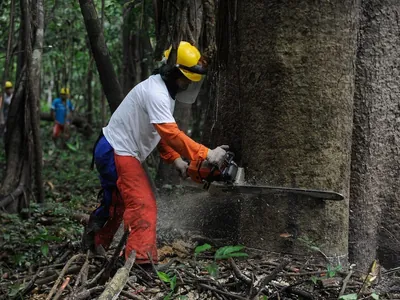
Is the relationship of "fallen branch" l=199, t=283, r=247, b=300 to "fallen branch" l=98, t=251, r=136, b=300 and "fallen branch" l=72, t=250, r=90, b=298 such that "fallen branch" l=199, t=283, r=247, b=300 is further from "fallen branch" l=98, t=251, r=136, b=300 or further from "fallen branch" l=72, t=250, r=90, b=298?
"fallen branch" l=72, t=250, r=90, b=298

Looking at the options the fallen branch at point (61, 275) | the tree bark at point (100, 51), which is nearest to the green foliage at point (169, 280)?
the fallen branch at point (61, 275)

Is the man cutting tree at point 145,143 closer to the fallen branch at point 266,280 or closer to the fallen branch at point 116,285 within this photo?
the fallen branch at point 116,285

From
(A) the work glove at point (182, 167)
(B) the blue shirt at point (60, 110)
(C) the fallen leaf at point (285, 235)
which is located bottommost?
(C) the fallen leaf at point (285, 235)

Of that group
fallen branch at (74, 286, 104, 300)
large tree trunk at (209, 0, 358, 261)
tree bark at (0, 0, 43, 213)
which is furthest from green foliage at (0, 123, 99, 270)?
large tree trunk at (209, 0, 358, 261)

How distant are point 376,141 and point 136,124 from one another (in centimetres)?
184

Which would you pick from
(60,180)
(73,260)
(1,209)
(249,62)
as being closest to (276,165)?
(249,62)

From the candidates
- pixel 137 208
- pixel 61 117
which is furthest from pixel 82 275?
pixel 61 117

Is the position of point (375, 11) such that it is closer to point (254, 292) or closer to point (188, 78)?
point (188, 78)

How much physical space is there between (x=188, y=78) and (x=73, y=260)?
1.49 metres

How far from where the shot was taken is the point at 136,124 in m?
4.17

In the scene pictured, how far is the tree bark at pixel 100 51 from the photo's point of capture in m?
5.88

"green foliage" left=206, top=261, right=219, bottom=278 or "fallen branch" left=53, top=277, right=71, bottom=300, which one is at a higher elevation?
"green foliage" left=206, top=261, right=219, bottom=278

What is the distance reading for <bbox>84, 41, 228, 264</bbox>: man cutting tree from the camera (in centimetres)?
390

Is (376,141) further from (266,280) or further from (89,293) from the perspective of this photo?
(89,293)
